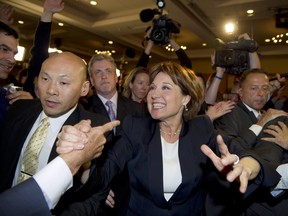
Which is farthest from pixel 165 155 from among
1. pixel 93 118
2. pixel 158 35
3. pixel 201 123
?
pixel 158 35

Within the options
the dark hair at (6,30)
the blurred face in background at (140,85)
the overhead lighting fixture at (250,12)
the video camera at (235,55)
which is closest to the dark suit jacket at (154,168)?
the dark hair at (6,30)

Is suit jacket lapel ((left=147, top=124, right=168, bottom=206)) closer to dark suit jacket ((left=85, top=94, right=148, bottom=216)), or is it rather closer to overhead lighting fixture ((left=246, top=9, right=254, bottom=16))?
dark suit jacket ((left=85, top=94, right=148, bottom=216))

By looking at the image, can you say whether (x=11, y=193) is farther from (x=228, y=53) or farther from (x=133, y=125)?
(x=228, y=53)

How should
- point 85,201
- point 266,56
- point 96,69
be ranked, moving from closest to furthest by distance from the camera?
point 85,201
point 96,69
point 266,56

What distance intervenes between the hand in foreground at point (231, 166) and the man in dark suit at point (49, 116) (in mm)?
854

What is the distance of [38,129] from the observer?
61.2 inches

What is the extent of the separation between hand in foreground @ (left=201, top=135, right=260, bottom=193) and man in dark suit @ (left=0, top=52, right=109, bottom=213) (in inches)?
33.6

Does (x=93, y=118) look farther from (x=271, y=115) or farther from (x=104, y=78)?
(x=271, y=115)

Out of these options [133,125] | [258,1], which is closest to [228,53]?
[133,125]

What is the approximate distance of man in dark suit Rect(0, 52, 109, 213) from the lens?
149cm

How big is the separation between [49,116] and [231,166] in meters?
1.09

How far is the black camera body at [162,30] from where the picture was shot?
11.3ft

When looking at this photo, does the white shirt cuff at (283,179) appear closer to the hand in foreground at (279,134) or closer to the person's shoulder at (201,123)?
the hand in foreground at (279,134)

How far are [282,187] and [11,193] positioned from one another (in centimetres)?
132
